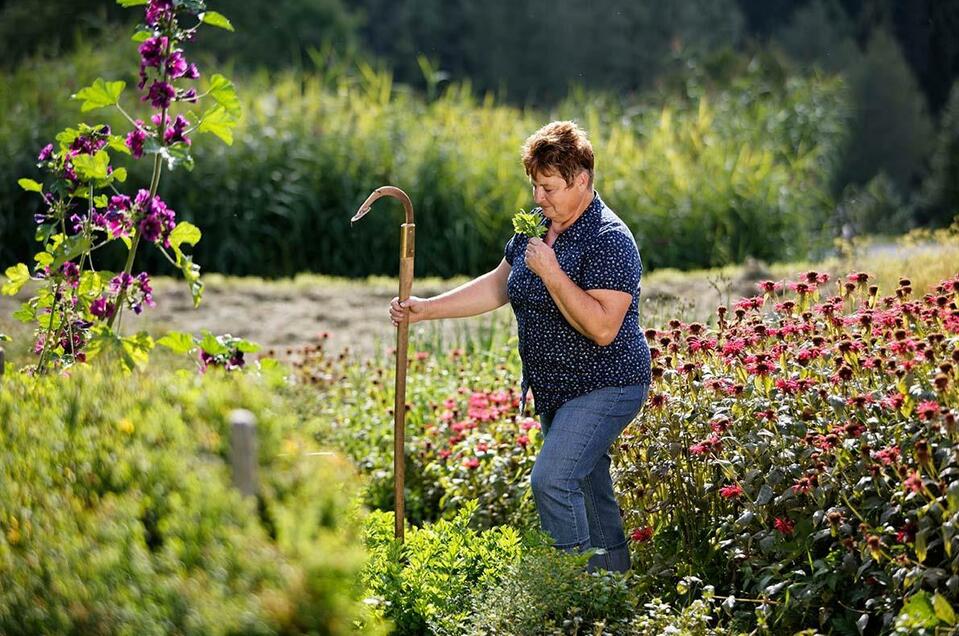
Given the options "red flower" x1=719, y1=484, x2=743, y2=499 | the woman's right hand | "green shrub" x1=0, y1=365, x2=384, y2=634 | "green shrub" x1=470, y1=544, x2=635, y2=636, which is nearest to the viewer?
"green shrub" x1=0, y1=365, x2=384, y2=634

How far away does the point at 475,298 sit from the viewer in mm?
4434

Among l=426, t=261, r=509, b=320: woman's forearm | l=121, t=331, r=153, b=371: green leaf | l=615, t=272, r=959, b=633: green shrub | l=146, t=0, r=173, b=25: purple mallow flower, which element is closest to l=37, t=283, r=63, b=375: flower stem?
l=121, t=331, r=153, b=371: green leaf

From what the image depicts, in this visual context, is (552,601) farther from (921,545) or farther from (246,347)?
(246,347)

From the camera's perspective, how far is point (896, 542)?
3.61 m

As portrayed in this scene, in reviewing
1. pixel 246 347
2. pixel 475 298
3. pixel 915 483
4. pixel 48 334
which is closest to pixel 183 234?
pixel 246 347

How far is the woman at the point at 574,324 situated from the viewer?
398cm

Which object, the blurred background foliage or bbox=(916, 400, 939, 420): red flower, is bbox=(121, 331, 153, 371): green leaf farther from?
the blurred background foliage

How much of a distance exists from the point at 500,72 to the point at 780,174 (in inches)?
718

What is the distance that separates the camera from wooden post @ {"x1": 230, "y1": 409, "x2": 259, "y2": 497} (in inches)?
107

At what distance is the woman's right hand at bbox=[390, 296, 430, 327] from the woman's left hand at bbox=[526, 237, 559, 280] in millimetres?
538

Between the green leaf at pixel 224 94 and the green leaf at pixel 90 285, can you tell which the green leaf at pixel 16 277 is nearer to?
A: the green leaf at pixel 90 285

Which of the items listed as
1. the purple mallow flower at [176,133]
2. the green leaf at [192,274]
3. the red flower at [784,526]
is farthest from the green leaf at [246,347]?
the red flower at [784,526]

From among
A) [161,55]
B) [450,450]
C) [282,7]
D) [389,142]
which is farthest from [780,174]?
[282,7]

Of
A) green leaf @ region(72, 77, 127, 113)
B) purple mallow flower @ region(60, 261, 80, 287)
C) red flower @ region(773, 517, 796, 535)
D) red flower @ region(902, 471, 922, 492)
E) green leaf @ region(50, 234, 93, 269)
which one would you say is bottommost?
red flower @ region(773, 517, 796, 535)
